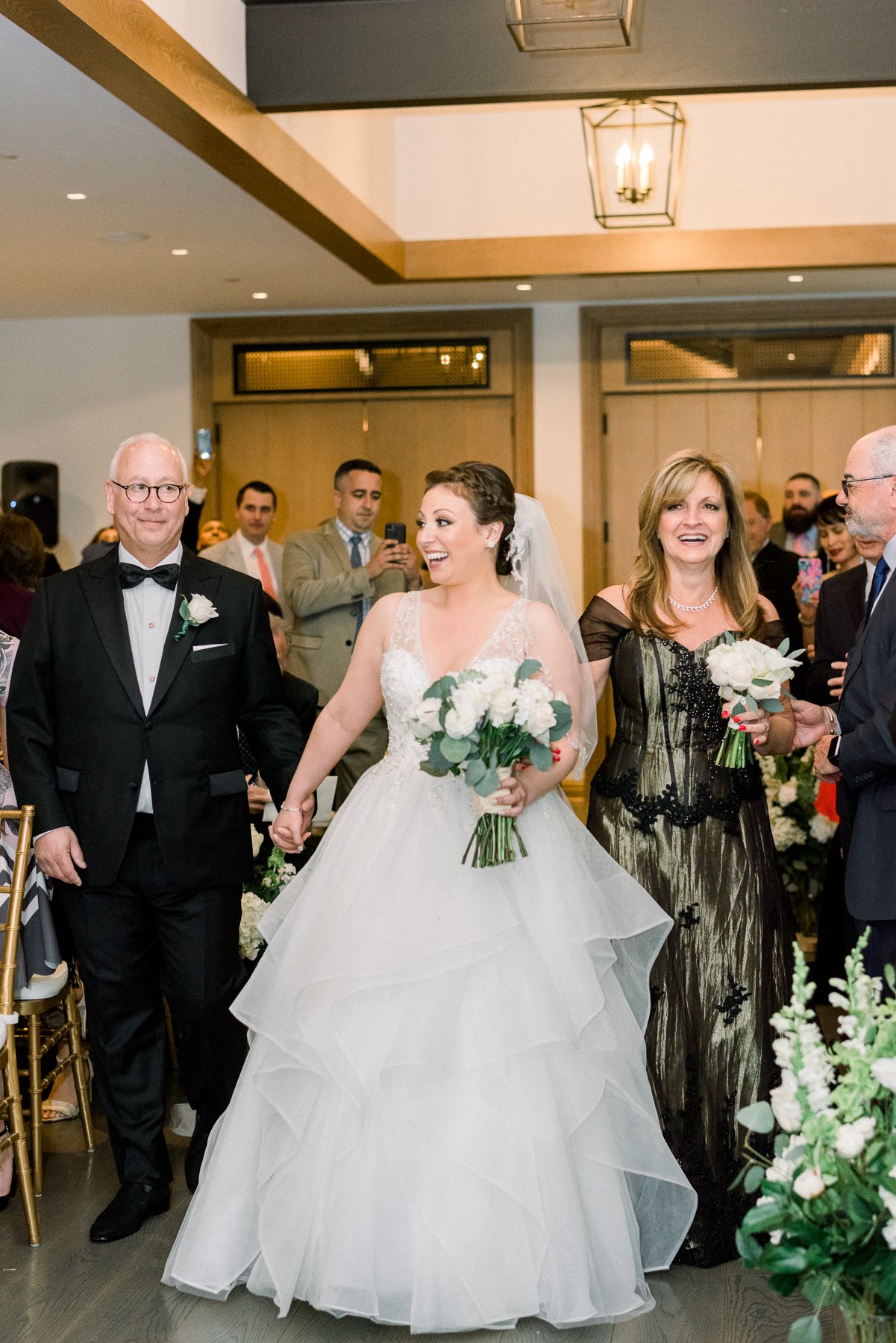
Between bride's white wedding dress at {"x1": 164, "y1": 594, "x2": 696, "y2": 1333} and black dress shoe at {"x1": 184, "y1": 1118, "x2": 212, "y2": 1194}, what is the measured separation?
548mm

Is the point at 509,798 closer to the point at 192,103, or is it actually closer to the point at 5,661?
the point at 5,661

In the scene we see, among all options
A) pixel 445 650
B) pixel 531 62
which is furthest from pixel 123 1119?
pixel 531 62

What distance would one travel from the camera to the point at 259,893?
4340mm

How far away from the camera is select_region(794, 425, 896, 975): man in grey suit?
313 cm

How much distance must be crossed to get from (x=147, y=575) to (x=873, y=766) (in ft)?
5.95

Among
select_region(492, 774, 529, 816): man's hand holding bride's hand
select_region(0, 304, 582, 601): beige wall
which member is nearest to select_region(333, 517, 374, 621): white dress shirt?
select_region(0, 304, 582, 601): beige wall

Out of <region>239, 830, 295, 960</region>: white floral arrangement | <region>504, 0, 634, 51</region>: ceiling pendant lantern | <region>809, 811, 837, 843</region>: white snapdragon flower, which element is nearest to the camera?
<region>504, 0, 634, 51</region>: ceiling pendant lantern

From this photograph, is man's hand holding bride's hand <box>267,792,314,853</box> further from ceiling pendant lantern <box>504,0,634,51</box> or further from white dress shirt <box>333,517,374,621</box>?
white dress shirt <box>333,517,374,621</box>

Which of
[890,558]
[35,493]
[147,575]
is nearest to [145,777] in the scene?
[147,575]

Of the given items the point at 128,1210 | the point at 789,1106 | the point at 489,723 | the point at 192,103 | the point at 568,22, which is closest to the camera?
the point at 789,1106

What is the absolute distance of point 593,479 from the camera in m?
9.20

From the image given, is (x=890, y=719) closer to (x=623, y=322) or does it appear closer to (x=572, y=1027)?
(x=572, y=1027)

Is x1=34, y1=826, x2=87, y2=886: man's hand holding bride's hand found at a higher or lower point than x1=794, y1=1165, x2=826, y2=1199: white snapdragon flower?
higher

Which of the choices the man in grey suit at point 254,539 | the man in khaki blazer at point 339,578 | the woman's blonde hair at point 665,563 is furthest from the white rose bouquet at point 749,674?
the man in grey suit at point 254,539
